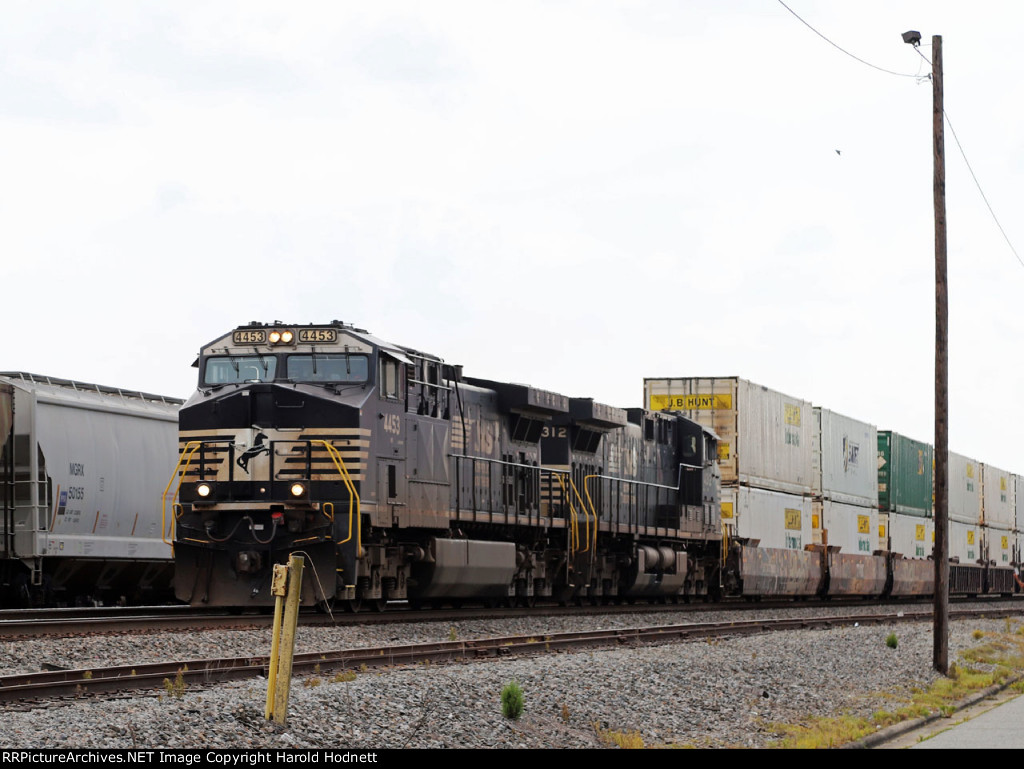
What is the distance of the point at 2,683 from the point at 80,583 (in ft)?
43.6

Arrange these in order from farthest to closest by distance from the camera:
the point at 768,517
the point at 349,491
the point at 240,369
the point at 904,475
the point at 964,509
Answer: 1. the point at 964,509
2. the point at 904,475
3. the point at 768,517
4. the point at 240,369
5. the point at 349,491

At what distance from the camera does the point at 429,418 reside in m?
21.0

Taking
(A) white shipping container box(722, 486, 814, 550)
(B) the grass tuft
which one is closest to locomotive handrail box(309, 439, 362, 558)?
(B) the grass tuft

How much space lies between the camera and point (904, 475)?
43312 mm

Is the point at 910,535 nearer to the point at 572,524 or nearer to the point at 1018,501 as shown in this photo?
the point at 1018,501

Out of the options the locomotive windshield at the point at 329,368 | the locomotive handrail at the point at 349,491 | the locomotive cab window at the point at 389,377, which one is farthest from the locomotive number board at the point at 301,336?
the locomotive handrail at the point at 349,491

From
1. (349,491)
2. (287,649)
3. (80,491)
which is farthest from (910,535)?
(287,649)

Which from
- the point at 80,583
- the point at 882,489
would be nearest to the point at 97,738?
the point at 80,583

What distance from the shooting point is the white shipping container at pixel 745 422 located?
3244 centimetres

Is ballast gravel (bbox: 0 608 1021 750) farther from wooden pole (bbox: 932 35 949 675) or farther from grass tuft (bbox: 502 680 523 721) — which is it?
wooden pole (bbox: 932 35 949 675)

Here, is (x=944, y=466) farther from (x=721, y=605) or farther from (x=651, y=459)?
(x=721, y=605)

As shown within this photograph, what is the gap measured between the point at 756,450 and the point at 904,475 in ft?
39.2

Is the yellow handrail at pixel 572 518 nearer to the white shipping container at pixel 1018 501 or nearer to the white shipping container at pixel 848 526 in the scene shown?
the white shipping container at pixel 848 526

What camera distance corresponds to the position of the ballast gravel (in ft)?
29.6
